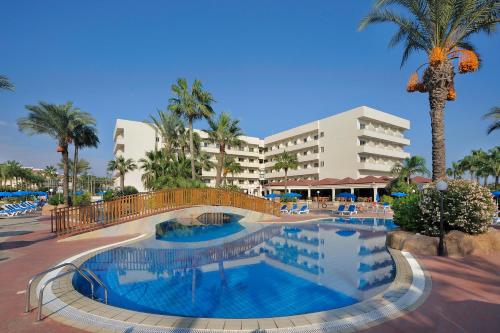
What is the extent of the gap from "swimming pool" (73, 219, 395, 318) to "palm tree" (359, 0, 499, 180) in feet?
18.3

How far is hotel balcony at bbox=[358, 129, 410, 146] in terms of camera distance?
4369 cm

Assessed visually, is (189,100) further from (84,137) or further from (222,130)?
(84,137)

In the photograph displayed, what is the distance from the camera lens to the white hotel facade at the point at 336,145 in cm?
4450

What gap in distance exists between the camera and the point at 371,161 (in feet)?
149

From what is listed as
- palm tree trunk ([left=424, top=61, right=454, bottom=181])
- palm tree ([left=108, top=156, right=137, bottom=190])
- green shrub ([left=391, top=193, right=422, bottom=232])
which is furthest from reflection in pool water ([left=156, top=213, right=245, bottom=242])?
palm tree ([left=108, top=156, right=137, bottom=190])

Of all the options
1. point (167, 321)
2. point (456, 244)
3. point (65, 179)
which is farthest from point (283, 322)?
point (65, 179)

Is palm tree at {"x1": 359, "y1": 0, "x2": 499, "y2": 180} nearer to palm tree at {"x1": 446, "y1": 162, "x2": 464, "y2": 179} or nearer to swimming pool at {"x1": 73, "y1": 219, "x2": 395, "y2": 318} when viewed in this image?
swimming pool at {"x1": 73, "y1": 219, "x2": 395, "y2": 318}

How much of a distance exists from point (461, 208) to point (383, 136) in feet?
131

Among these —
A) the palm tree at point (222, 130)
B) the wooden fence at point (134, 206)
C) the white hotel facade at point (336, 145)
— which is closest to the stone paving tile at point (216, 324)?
the wooden fence at point (134, 206)

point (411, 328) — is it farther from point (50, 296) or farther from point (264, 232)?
point (264, 232)

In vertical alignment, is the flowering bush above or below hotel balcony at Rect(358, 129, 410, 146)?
below

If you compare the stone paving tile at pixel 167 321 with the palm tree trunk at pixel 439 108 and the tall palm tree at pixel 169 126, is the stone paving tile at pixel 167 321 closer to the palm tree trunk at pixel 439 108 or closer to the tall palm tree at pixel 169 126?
the palm tree trunk at pixel 439 108

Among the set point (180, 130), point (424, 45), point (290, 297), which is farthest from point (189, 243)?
point (180, 130)

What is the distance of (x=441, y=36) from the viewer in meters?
11.9
